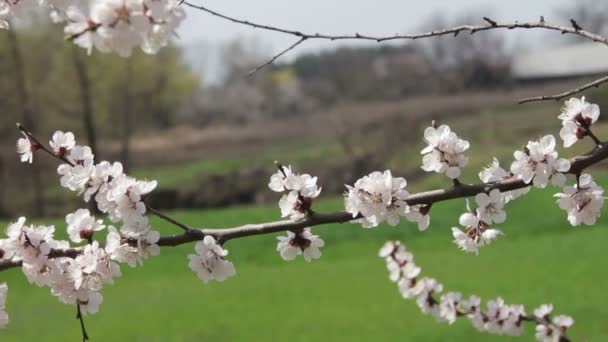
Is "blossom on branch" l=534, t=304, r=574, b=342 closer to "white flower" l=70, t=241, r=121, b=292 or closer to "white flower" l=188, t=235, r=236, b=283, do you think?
"white flower" l=188, t=235, r=236, b=283

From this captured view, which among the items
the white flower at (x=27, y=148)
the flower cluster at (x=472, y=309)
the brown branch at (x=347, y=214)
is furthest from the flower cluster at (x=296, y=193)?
the flower cluster at (x=472, y=309)

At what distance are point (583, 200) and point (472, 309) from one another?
135 cm

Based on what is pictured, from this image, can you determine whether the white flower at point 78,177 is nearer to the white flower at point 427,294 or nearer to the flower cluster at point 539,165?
the flower cluster at point 539,165

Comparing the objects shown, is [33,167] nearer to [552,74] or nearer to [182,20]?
[182,20]

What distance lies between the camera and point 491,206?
4.25 feet

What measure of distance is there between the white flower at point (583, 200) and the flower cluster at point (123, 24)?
0.72m

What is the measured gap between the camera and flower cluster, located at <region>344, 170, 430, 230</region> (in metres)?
1.25

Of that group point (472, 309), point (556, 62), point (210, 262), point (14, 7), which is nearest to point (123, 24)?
point (14, 7)

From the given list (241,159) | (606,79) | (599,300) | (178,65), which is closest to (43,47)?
(241,159)

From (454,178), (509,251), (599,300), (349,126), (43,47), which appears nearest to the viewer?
Result: (454,178)

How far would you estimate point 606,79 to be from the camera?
1325 mm

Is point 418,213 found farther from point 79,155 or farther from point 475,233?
point 79,155

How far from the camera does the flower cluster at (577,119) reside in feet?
4.31

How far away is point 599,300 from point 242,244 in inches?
216
